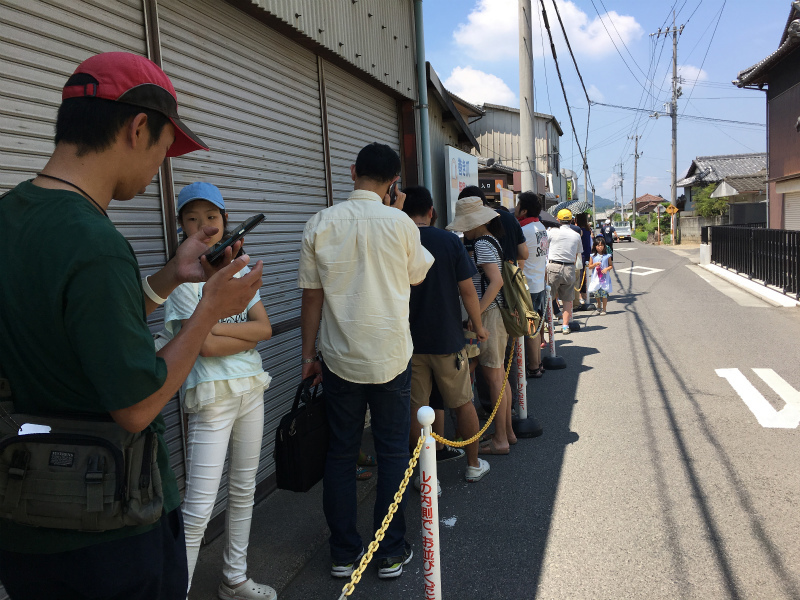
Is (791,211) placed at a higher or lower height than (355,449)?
higher

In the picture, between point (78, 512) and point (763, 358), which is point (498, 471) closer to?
point (78, 512)

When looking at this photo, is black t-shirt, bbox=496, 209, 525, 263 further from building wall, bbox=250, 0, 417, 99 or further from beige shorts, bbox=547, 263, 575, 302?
beige shorts, bbox=547, 263, 575, 302

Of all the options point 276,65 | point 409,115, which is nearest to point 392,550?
point 276,65

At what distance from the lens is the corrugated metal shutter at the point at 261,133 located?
12.5ft

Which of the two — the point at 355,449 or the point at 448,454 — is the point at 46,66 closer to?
the point at 355,449

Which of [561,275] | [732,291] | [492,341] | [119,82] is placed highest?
[119,82]

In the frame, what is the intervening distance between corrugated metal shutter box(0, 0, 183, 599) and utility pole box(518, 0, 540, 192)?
8.42m

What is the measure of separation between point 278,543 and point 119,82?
308 centimetres

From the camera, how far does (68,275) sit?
125 cm

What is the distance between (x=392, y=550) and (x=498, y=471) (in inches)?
65.8

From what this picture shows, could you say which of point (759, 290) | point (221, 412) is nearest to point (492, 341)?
point (221, 412)

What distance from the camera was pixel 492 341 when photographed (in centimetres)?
496

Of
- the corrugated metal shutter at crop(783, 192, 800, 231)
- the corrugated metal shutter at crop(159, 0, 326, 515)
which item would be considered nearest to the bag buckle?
the corrugated metal shutter at crop(159, 0, 326, 515)

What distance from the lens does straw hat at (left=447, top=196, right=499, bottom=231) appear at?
4.78 meters
